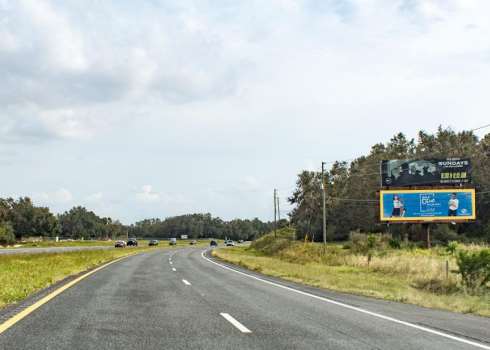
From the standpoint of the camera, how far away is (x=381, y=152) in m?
114

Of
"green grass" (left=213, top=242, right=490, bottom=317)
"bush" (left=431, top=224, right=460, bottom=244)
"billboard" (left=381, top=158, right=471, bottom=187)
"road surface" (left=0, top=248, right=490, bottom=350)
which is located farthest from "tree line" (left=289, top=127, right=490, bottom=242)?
"road surface" (left=0, top=248, right=490, bottom=350)

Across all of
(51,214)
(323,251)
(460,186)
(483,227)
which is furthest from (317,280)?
(51,214)

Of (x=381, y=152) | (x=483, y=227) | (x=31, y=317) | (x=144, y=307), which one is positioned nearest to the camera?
(x=31, y=317)

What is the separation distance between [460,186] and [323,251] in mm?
18281

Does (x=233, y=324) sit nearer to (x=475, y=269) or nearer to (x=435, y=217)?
(x=475, y=269)

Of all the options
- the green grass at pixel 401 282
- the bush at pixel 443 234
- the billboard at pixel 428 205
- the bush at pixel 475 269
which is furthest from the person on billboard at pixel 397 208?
the bush at pixel 475 269

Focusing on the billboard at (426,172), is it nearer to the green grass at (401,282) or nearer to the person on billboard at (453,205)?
the person on billboard at (453,205)

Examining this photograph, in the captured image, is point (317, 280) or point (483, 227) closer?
point (317, 280)

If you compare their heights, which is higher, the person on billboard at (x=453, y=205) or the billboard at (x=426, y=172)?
the billboard at (x=426, y=172)

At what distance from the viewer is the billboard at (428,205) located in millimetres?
52406

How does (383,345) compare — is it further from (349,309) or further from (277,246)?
(277,246)

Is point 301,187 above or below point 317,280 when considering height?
above

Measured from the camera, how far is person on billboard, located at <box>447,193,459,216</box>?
52438 mm

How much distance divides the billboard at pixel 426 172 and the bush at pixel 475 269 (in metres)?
34.5
